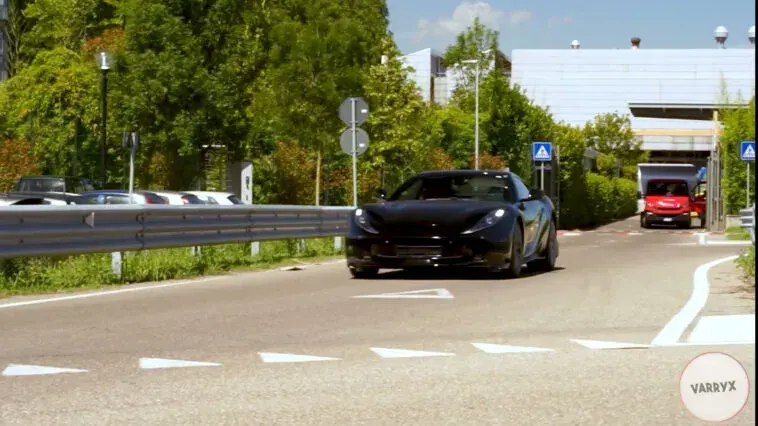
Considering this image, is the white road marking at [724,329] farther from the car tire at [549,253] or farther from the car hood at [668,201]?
the car hood at [668,201]

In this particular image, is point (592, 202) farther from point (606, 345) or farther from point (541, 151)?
point (606, 345)

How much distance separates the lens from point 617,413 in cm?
614

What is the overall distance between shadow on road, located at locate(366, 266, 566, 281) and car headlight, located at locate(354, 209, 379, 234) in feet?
2.42

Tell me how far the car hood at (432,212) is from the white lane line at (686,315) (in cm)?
254

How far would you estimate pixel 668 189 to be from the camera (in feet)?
195

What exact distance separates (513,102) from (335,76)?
21889mm

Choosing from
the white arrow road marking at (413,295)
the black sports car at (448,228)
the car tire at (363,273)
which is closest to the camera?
the white arrow road marking at (413,295)

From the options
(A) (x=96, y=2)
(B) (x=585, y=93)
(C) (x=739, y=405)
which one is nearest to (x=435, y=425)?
(C) (x=739, y=405)

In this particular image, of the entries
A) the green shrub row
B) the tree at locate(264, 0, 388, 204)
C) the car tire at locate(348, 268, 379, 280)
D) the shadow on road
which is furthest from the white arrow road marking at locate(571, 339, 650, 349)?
the green shrub row

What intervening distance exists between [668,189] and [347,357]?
52.8m

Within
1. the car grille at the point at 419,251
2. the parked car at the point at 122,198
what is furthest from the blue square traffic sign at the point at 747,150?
the car grille at the point at 419,251

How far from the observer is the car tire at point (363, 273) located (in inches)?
643

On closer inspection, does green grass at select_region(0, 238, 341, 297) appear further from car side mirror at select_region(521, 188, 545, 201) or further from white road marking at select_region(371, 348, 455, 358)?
white road marking at select_region(371, 348, 455, 358)

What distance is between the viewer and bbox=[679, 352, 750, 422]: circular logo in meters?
3.50
